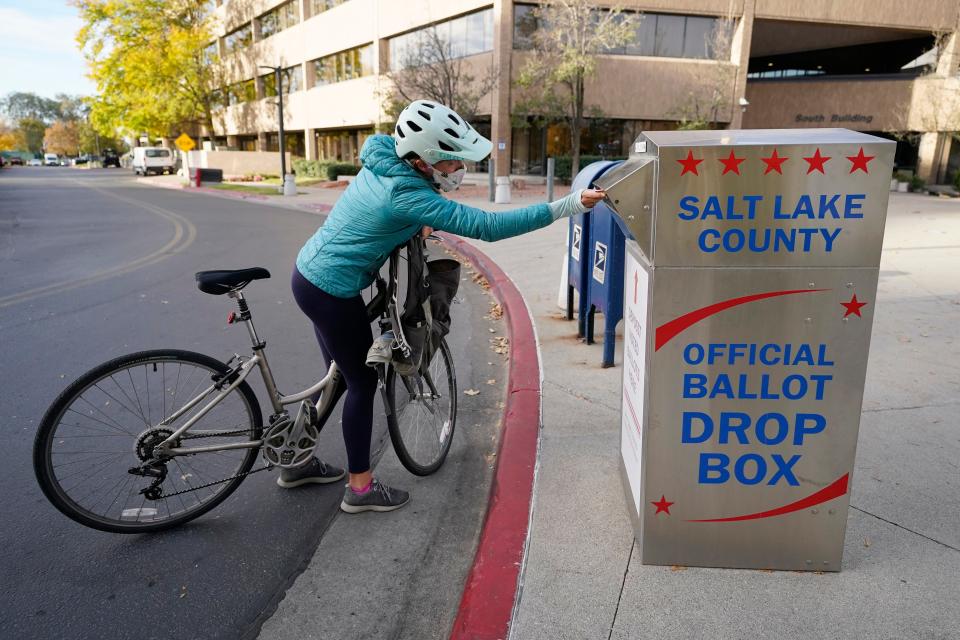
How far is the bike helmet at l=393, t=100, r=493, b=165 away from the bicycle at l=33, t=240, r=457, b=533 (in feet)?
1.96

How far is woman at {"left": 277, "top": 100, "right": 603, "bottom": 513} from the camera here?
295cm

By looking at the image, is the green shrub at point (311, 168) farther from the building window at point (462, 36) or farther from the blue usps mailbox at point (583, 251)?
the blue usps mailbox at point (583, 251)

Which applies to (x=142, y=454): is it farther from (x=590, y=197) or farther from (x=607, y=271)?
(x=607, y=271)

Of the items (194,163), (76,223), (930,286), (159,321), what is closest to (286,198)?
(76,223)

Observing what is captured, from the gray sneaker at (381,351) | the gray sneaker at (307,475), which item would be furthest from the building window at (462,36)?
the gray sneaker at (381,351)

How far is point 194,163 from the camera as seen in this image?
5084cm

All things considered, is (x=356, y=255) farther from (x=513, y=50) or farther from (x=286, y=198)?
(x=513, y=50)

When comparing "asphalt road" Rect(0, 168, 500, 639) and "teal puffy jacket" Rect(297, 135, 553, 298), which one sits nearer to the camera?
"asphalt road" Rect(0, 168, 500, 639)

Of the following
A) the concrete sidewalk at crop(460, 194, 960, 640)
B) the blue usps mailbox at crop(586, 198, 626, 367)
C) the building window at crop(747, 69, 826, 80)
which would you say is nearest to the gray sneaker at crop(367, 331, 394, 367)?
the concrete sidewalk at crop(460, 194, 960, 640)

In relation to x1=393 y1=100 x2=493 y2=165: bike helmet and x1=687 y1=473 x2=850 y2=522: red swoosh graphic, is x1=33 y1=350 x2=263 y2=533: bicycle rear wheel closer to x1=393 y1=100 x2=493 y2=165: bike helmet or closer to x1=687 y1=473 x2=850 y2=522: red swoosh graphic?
x1=393 y1=100 x2=493 y2=165: bike helmet

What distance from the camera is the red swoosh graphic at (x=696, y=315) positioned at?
2.58 meters

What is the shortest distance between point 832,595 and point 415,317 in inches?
82.6

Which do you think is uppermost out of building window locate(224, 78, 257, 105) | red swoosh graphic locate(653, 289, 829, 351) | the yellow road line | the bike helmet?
building window locate(224, 78, 257, 105)

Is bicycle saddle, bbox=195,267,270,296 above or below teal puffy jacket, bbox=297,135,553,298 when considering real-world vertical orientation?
below
